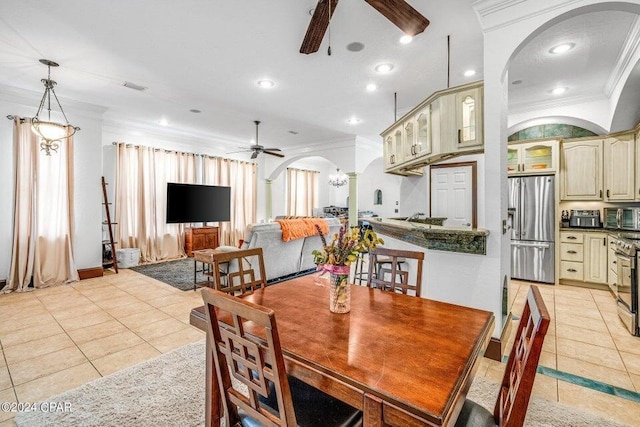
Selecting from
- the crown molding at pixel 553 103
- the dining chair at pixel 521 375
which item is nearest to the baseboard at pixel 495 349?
the dining chair at pixel 521 375

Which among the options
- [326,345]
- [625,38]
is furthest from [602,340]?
[326,345]

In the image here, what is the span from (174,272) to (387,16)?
17.1 ft

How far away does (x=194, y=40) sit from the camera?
2.94 metres

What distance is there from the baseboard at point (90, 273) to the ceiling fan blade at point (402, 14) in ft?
18.5

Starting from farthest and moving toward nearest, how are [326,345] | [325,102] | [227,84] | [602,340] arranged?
[325,102] → [227,84] → [602,340] → [326,345]

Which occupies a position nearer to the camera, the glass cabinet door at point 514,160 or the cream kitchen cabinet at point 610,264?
the cream kitchen cabinet at point 610,264

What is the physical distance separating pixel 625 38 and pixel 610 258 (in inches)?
111

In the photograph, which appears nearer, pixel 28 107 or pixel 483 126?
pixel 483 126

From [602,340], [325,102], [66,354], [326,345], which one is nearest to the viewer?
[326,345]

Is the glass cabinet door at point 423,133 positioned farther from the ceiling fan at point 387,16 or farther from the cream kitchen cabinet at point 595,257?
the cream kitchen cabinet at point 595,257

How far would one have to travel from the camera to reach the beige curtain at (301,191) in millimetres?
10305

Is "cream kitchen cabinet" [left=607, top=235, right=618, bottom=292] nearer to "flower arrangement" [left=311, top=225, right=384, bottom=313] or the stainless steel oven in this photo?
the stainless steel oven

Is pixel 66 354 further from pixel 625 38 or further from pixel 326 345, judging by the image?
pixel 625 38

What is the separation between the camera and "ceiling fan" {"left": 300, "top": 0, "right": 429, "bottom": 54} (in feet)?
5.88
